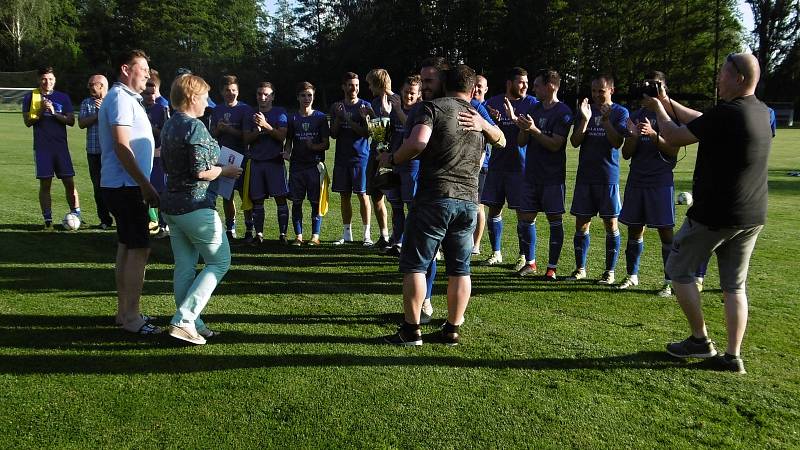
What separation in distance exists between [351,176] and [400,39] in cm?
5971

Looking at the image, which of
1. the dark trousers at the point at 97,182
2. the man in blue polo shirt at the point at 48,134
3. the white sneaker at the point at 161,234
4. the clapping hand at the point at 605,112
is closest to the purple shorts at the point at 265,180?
the white sneaker at the point at 161,234

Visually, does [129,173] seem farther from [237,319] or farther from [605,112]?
[605,112]

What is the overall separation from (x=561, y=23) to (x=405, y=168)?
56.9 meters

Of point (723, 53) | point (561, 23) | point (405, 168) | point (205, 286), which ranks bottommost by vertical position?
point (205, 286)

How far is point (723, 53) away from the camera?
51.5 m

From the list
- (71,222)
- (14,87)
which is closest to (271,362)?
(71,222)

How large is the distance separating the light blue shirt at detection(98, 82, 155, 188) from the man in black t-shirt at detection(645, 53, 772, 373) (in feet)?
13.5

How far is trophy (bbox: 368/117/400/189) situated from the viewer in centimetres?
529

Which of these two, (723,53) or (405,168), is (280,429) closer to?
(405,168)

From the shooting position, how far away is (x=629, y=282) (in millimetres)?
6973

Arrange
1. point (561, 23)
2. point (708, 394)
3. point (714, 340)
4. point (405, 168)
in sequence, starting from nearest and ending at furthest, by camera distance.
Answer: point (708, 394) < point (714, 340) < point (405, 168) < point (561, 23)

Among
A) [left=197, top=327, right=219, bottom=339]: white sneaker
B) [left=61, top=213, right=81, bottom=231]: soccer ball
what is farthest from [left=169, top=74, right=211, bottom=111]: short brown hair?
[left=61, top=213, right=81, bottom=231]: soccer ball

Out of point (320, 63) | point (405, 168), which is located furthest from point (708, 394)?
point (320, 63)

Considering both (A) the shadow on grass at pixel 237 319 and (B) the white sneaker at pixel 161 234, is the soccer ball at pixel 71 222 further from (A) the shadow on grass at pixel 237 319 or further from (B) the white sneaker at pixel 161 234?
(A) the shadow on grass at pixel 237 319
